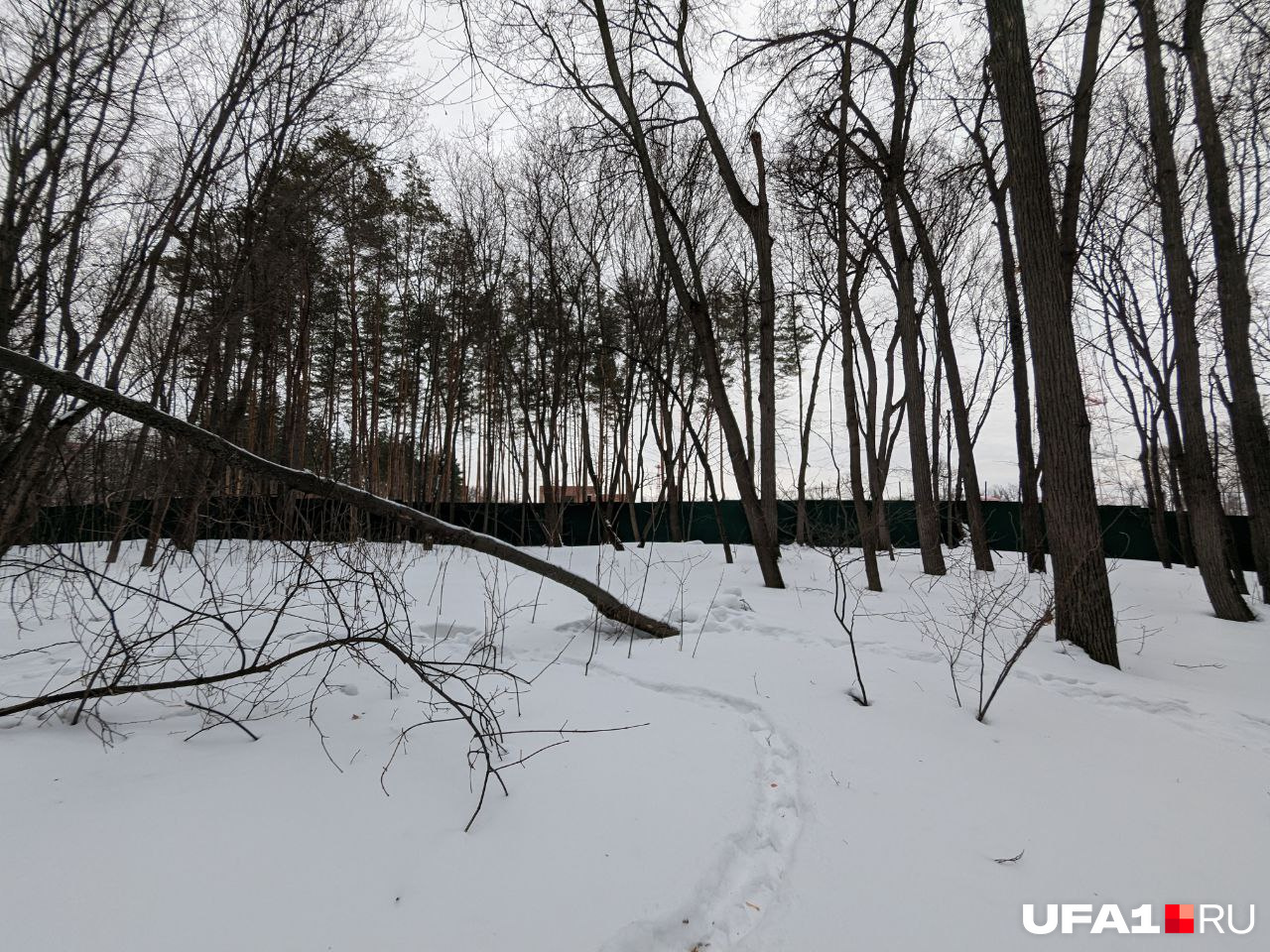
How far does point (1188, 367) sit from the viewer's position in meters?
5.98

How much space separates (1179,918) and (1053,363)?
366 centimetres

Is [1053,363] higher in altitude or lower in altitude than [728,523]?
higher

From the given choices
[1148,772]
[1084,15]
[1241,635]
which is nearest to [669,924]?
[1148,772]

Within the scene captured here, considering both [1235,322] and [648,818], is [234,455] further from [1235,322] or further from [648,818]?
[1235,322]

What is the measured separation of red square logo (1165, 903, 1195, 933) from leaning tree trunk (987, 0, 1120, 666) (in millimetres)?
2758

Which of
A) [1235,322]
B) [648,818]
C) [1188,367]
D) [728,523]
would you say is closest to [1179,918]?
[648,818]

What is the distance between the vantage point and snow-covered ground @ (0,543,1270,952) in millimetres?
1244

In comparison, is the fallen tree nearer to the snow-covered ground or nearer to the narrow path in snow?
the snow-covered ground

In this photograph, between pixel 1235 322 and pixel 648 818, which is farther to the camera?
pixel 1235 322

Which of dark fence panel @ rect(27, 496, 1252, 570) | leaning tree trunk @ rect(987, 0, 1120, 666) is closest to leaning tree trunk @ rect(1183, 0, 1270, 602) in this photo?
dark fence panel @ rect(27, 496, 1252, 570)

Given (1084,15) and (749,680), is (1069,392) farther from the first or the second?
(1084,15)

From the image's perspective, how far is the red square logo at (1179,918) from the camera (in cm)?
136

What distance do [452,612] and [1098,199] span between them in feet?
37.8

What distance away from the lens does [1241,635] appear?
186 inches
